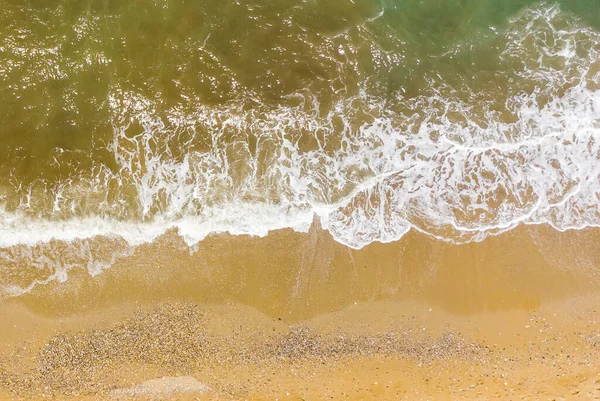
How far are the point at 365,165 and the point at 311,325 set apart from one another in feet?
13.4

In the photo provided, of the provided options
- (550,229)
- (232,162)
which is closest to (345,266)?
(232,162)

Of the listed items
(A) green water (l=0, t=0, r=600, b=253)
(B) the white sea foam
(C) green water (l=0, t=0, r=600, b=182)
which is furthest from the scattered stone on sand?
(C) green water (l=0, t=0, r=600, b=182)

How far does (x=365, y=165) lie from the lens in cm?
909

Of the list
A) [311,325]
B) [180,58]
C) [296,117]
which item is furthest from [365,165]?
[180,58]

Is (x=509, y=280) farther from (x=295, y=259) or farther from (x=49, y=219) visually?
(x=49, y=219)

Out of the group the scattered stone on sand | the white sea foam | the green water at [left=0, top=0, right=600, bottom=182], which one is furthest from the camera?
the green water at [left=0, top=0, right=600, bottom=182]

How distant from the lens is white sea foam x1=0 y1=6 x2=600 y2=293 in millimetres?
8805

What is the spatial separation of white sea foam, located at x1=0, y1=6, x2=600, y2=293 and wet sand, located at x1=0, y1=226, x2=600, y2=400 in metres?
0.62

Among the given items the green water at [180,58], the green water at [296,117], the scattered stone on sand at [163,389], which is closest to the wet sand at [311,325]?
the scattered stone on sand at [163,389]

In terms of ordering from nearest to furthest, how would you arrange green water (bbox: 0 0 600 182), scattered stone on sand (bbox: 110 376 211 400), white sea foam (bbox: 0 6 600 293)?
scattered stone on sand (bbox: 110 376 211 400)
white sea foam (bbox: 0 6 600 293)
green water (bbox: 0 0 600 182)

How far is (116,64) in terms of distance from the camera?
363 inches

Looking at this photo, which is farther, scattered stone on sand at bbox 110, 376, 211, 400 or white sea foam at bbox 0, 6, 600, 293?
white sea foam at bbox 0, 6, 600, 293

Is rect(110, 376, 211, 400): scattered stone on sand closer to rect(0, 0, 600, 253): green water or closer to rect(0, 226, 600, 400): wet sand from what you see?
rect(0, 226, 600, 400): wet sand

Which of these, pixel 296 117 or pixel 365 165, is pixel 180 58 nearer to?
pixel 296 117
